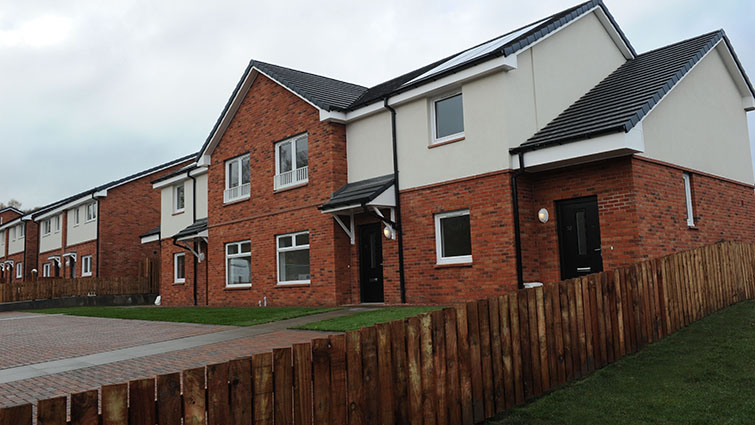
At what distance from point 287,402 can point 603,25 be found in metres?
15.2

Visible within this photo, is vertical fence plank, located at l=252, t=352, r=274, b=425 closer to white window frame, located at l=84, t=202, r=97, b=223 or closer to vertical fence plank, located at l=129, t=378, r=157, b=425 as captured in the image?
vertical fence plank, located at l=129, t=378, r=157, b=425

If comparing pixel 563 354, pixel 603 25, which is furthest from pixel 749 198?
pixel 563 354

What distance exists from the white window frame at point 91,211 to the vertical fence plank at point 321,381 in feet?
108

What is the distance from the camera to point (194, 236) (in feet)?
73.9

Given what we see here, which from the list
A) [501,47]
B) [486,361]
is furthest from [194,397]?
[501,47]

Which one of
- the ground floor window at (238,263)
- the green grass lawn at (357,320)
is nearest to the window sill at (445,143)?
the green grass lawn at (357,320)

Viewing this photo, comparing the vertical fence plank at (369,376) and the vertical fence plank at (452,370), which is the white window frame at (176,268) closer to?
the vertical fence plank at (452,370)

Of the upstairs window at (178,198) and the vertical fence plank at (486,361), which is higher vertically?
the upstairs window at (178,198)

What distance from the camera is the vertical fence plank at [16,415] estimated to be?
2977mm

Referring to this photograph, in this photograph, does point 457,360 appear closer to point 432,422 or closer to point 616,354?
point 432,422

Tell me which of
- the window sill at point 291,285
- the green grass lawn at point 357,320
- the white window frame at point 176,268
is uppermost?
the white window frame at point 176,268

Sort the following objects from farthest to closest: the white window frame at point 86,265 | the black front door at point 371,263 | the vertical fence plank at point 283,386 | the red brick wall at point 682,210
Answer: the white window frame at point 86,265
the black front door at point 371,263
the red brick wall at point 682,210
the vertical fence plank at point 283,386

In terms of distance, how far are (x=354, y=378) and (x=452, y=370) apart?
3.65 feet

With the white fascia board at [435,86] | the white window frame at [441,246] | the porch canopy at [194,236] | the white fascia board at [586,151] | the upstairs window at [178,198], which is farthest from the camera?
the upstairs window at [178,198]
